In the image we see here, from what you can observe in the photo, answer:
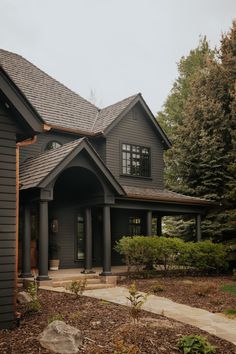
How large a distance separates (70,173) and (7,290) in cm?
837

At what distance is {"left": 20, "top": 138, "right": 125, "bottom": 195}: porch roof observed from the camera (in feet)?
39.7

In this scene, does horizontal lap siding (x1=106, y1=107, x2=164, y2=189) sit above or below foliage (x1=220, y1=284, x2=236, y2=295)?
above

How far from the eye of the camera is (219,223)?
19172 mm

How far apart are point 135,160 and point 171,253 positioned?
543cm

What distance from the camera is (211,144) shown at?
20.7 metres

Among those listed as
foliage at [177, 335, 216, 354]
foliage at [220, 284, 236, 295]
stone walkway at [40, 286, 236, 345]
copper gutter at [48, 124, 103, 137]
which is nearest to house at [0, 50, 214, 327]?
copper gutter at [48, 124, 103, 137]

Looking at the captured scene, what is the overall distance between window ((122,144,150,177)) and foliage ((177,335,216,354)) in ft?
41.8

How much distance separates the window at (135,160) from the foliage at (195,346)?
1274cm

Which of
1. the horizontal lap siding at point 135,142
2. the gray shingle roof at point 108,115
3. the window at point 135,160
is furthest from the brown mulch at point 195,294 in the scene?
the gray shingle roof at point 108,115

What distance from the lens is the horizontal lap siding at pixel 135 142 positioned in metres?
18.0

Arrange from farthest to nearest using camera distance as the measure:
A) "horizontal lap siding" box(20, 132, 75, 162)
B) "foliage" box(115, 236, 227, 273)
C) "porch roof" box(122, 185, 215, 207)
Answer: "porch roof" box(122, 185, 215, 207), "horizontal lap siding" box(20, 132, 75, 162), "foliage" box(115, 236, 227, 273)

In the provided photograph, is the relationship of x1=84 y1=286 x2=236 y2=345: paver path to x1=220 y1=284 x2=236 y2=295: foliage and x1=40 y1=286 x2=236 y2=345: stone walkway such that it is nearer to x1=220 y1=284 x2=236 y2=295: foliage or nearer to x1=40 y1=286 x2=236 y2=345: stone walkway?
x1=40 y1=286 x2=236 y2=345: stone walkway

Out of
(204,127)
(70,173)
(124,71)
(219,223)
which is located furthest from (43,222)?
(124,71)

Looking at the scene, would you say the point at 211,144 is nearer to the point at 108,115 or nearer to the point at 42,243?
the point at 108,115
